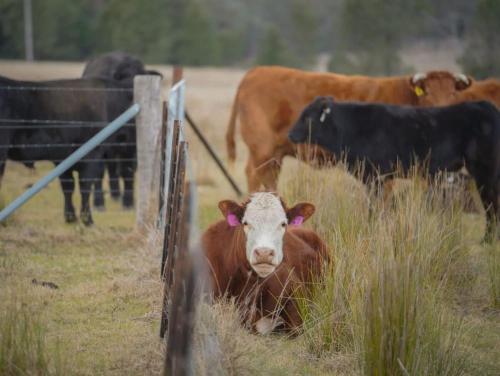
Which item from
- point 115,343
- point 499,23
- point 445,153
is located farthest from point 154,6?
point 115,343

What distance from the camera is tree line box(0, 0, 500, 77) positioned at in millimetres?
31609

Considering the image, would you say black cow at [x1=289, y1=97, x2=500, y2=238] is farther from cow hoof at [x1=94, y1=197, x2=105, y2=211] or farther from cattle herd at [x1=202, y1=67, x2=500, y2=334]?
cow hoof at [x1=94, y1=197, x2=105, y2=211]

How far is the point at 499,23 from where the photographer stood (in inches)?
824

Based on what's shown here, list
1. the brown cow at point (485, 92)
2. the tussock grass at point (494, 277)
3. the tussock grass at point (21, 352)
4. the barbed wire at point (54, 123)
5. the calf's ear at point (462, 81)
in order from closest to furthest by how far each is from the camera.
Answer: the tussock grass at point (21, 352), the tussock grass at point (494, 277), the barbed wire at point (54, 123), the calf's ear at point (462, 81), the brown cow at point (485, 92)

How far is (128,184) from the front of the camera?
428 inches

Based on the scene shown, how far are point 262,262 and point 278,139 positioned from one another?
17.8ft

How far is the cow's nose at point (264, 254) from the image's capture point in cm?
455

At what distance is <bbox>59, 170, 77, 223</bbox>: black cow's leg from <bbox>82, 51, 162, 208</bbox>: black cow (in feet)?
3.37

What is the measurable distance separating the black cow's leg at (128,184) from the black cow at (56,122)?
3.63 ft

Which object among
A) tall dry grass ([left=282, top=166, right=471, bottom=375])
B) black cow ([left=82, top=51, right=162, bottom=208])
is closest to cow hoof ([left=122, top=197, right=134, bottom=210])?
black cow ([left=82, top=51, right=162, bottom=208])

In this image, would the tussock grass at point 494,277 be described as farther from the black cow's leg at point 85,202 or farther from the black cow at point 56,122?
the black cow's leg at point 85,202

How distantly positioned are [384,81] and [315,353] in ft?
21.5

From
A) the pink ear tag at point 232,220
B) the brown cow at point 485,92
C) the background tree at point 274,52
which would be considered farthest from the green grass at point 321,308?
the background tree at point 274,52

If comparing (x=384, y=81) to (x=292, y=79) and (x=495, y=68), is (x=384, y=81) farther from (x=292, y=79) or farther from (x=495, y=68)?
(x=495, y=68)
